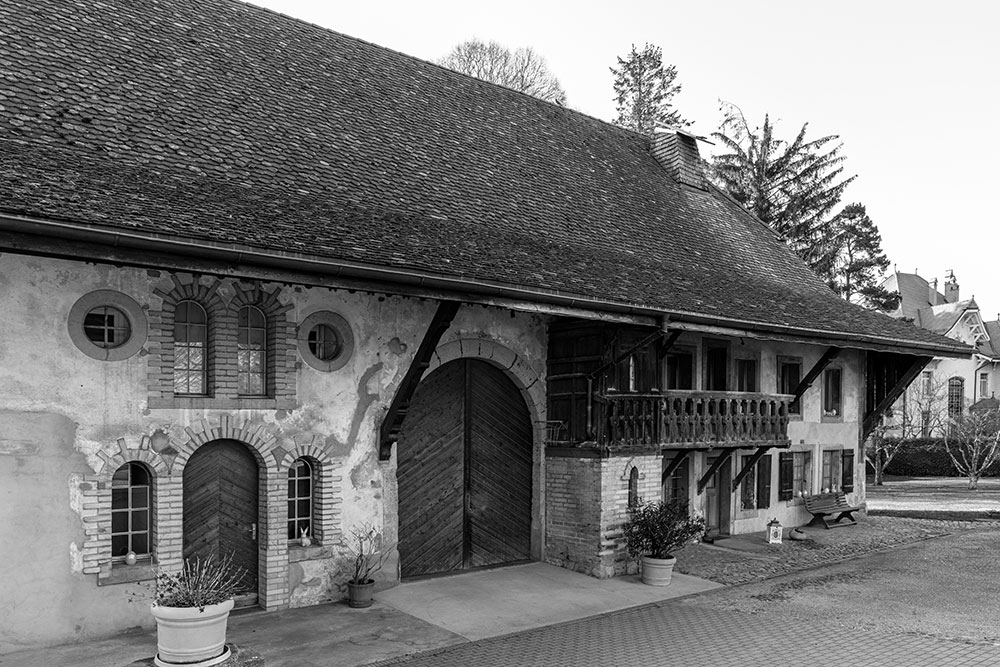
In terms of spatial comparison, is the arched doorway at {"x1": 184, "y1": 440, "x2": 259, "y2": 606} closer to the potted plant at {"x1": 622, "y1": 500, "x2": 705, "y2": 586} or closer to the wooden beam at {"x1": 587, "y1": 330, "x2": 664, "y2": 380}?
the wooden beam at {"x1": 587, "y1": 330, "x2": 664, "y2": 380}

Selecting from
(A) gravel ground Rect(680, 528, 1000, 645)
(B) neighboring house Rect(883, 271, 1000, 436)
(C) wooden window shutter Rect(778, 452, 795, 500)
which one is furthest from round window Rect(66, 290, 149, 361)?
(B) neighboring house Rect(883, 271, 1000, 436)

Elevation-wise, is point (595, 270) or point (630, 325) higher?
point (595, 270)

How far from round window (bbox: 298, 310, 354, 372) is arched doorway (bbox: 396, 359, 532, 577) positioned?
177 cm

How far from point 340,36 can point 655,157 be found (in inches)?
359

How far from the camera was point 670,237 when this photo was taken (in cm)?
1762

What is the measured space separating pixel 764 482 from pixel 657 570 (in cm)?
638

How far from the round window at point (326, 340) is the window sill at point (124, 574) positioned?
320 centimetres

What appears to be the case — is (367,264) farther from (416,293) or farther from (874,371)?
(874,371)

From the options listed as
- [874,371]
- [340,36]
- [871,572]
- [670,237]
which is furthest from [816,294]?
[340,36]

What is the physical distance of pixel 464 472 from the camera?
13727mm

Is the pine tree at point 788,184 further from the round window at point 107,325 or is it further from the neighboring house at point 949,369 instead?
the round window at point 107,325

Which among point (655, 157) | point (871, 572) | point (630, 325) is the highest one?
point (655, 157)

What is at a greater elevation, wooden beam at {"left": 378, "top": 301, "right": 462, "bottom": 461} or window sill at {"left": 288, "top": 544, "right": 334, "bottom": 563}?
wooden beam at {"left": 378, "top": 301, "right": 462, "bottom": 461}

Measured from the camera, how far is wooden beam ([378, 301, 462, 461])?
1145cm
